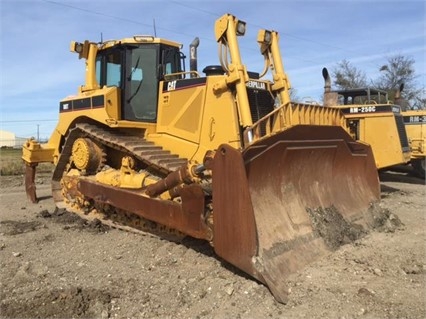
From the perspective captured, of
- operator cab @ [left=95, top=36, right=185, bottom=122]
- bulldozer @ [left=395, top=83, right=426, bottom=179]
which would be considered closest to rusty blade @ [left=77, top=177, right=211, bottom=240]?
operator cab @ [left=95, top=36, right=185, bottom=122]

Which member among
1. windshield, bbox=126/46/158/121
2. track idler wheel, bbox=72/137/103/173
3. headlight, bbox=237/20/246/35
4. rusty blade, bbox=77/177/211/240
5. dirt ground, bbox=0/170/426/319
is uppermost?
headlight, bbox=237/20/246/35

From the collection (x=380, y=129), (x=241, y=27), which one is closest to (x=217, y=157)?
(x=241, y=27)

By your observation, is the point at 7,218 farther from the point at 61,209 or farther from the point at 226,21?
the point at 226,21

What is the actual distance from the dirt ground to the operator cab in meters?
1.89

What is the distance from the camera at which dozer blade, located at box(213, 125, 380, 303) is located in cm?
418

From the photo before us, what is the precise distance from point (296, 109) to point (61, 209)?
15.5 ft

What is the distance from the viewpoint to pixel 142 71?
7070 millimetres

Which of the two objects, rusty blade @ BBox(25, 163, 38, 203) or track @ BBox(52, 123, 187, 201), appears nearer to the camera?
track @ BBox(52, 123, 187, 201)

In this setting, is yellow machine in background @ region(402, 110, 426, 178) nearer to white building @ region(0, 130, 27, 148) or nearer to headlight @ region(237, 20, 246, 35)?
Result: headlight @ region(237, 20, 246, 35)

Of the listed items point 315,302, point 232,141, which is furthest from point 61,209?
point 315,302

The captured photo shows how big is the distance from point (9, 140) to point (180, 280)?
6618cm

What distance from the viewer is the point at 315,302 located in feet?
12.5

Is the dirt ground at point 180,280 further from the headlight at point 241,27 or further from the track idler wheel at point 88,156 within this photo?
the headlight at point 241,27

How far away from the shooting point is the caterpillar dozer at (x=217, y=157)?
4406mm
